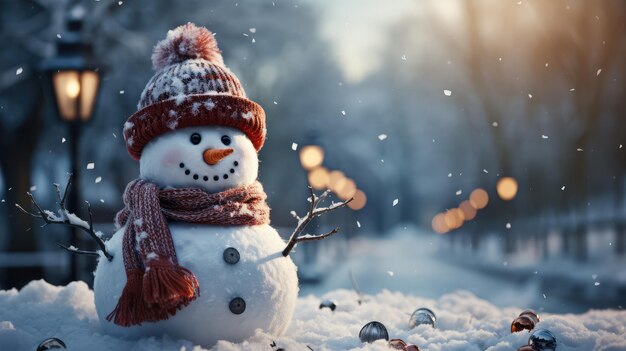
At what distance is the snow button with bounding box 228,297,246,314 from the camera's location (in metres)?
5.07

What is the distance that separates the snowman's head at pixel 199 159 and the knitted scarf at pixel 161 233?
0.11m

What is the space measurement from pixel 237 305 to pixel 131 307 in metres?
0.67

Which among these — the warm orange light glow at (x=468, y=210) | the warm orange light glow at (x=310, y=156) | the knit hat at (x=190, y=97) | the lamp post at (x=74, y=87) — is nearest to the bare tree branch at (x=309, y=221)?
the knit hat at (x=190, y=97)

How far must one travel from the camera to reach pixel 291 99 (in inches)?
915

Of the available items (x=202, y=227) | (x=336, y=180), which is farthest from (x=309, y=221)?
(x=336, y=180)

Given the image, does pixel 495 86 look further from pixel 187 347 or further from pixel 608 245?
pixel 187 347

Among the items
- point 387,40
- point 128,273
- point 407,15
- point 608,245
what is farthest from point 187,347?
point 387,40

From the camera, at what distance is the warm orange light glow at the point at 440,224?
162 feet

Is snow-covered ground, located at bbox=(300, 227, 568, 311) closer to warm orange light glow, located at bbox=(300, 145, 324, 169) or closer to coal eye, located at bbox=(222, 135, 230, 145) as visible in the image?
warm orange light glow, located at bbox=(300, 145, 324, 169)

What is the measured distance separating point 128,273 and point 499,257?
83.1 feet

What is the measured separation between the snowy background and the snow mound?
1.0 inches

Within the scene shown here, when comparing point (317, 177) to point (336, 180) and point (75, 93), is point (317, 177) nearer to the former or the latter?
point (336, 180)

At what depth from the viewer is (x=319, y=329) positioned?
596 centimetres

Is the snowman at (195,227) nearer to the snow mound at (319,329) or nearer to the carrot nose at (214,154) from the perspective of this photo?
the carrot nose at (214,154)
